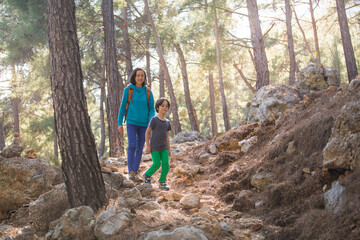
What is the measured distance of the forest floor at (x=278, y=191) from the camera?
8.01 feet

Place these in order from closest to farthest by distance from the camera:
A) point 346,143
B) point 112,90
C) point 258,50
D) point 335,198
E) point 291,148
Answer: point 335,198, point 346,143, point 291,148, point 112,90, point 258,50

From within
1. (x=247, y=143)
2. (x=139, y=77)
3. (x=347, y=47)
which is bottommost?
(x=247, y=143)

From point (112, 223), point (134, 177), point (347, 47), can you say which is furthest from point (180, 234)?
point (347, 47)

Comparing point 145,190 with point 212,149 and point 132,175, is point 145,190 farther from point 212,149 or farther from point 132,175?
point 212,149

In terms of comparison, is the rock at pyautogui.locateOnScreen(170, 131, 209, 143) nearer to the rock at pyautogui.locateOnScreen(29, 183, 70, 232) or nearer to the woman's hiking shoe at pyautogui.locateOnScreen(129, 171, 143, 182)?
the woman's hiking shoe at pyautogui.locateOnScreen(129, 171, 143, 182)

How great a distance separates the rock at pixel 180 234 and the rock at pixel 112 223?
302 mm

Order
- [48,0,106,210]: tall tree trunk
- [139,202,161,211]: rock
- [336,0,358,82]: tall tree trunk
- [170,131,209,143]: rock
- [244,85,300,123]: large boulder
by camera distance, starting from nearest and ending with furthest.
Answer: [139,202,161,211]: rock < [48,0,106,210]: tall tree trunk < [244,85,300,123]: large boulder < [336,0,358,82]: tall tree trunk < [170,131,209,143]: rock

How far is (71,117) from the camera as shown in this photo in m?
3.38

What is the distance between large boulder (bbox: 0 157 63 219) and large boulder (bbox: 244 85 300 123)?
469 cm

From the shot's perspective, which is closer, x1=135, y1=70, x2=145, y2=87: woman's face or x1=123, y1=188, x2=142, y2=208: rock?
x1=123, y1=188, x2=142, y2=208: rock

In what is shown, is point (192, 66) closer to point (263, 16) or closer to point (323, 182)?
point (263, 16)

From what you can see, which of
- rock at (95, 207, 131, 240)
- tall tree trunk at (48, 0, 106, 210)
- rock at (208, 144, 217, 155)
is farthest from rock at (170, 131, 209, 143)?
rock at (95, 207, 131, 240)

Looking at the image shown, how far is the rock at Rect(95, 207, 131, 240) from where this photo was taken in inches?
103

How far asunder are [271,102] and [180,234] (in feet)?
18.4
